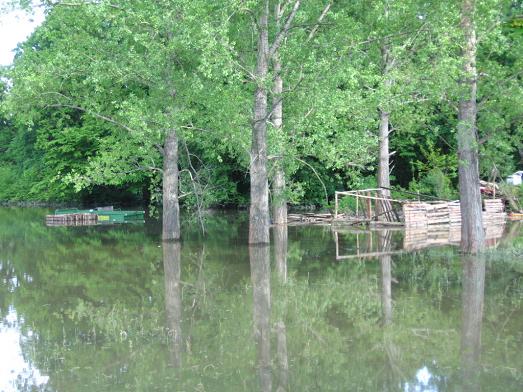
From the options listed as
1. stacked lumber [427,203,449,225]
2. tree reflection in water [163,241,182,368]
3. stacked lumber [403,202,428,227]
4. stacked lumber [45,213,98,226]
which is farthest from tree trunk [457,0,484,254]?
stacked lumber [45,213,98,226]

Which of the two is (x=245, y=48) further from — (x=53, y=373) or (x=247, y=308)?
(x=53, y=373)

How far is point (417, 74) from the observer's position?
55.7ft

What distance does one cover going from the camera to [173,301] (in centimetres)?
1298

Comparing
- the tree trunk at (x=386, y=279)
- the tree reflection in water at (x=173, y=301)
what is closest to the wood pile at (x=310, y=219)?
the tree trunk at (x=386, y=279)

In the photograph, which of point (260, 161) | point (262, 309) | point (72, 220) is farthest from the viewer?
point (72, 220)

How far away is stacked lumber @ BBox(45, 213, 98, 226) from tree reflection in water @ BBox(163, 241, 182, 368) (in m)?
14.4

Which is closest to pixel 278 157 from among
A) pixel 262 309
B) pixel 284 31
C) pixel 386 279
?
pixel 284 31

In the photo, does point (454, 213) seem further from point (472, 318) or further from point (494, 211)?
point (472, 318)

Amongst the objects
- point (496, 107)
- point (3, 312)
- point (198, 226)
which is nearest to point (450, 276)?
point (496, 107)

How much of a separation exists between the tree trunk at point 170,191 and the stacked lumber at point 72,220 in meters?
12.1

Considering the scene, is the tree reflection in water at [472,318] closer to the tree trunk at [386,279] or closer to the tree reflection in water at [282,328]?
the tree trunk at [386,279]

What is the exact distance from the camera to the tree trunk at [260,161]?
20.9m

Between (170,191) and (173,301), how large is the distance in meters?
11.3

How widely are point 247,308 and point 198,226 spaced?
19.3 metres
